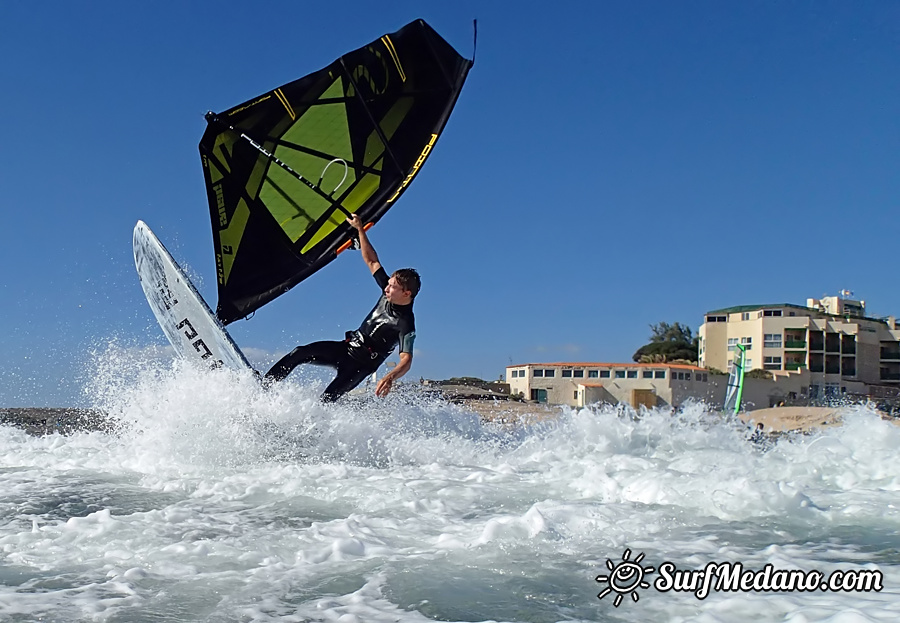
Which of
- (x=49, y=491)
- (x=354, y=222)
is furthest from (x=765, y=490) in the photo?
(x=354, y=222)

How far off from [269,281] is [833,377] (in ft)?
155

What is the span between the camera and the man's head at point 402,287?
6.75 meters

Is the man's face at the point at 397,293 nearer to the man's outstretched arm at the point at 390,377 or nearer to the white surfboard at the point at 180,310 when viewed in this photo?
the man's outstretched arm at the point at 390,377

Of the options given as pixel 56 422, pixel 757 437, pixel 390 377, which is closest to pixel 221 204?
pixel 390 377

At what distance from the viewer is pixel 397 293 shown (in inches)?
266

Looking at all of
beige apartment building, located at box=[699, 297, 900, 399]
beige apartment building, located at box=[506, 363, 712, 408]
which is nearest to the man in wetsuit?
beige apartment building, located at box=[506, 363, 712, 408]

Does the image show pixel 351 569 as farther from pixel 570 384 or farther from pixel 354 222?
pixel 570 384

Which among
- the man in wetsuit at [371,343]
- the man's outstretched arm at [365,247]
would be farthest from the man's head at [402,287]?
the man's outstretched arm at [365,247]

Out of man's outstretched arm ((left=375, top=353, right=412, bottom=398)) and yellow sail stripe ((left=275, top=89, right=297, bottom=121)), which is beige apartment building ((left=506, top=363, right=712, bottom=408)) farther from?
man's outstretched arm ((left=375, top=353, right=412, bottom=398))

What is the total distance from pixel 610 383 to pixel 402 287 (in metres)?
32.7

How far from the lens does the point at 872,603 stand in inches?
96.9

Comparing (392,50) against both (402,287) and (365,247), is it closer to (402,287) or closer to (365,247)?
(365,247)

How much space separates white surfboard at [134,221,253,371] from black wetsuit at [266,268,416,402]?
554mm

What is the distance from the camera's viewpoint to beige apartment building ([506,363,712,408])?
36613 millimetres
